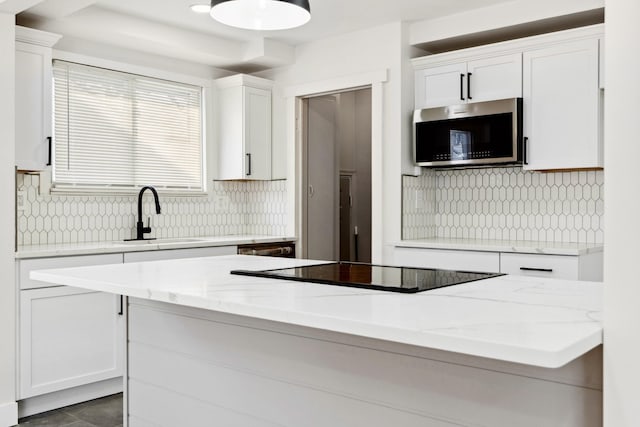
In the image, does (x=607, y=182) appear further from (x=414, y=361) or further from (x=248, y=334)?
(x=248, y=334)

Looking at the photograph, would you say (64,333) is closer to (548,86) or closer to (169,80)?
(169,80)

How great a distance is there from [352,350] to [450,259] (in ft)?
7.21

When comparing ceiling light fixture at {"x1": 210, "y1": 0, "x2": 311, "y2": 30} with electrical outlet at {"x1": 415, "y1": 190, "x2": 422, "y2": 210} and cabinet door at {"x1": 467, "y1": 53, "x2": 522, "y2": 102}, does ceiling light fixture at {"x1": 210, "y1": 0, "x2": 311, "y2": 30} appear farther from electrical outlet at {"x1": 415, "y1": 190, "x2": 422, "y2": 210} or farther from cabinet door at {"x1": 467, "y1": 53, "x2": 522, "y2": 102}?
electrical outlet at {"x1": 415, "y1": 190, "x2": 422, "y2": 210}

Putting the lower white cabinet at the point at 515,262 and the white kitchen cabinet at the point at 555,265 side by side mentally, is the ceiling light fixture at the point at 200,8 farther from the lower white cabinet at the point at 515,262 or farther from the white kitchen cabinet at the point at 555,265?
the white kitchen cabinet at the point at 555,265

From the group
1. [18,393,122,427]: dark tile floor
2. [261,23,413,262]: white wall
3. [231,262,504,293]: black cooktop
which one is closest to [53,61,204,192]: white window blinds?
[261,23,413,262]: white wall

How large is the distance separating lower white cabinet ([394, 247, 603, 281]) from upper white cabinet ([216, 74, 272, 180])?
1564 mm

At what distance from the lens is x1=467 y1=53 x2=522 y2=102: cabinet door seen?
12.3 ft

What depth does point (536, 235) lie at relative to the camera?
13.1 feet

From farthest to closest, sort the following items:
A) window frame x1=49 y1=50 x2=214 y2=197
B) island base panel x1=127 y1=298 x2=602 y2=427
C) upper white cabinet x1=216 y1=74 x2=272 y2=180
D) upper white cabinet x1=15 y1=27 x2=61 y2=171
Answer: upper white cabinet x1=216 y1=74 x2=272 y2=180
window frame x1=49 y1=50 x2=214 y2=197
upper white cabinet x1=15 y1=27 x2=61 y2=171
island base panel x1=127 y1=298 x2=602 y2=427

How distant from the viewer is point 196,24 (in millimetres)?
4203

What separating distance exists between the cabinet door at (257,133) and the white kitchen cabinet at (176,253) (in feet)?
2.51

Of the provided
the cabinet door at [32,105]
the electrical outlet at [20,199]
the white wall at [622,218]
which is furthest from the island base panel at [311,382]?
the electrical outlet at [20,199]

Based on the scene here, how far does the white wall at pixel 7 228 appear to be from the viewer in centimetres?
320

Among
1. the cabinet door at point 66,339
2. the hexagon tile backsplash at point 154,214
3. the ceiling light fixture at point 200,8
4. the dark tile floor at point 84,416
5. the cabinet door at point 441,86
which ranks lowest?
the dark tile floor at point 84,416
